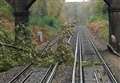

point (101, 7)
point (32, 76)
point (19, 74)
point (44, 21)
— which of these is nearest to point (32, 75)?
point (32, 76)

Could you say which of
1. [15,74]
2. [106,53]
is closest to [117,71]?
[15,74]

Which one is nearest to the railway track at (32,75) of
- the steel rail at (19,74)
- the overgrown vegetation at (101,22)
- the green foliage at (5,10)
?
the steel rail at (19,74)

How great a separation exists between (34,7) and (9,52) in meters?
34.8

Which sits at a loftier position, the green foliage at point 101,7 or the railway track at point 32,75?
the green foliage at point 101,7

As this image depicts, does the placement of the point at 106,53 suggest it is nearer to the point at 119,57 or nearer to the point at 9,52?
the point at 119,57

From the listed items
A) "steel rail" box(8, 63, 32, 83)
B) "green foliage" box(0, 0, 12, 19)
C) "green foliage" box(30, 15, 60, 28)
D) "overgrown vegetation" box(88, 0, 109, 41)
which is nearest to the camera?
"steel rail" box(8, 63, 32, 83)

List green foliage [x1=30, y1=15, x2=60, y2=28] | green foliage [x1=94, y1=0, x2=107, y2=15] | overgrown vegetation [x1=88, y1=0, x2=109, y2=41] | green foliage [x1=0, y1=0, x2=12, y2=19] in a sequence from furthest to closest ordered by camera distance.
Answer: green foliage [x1=94, y1=0, x2=107, y2=15]
green foliage [x1=30, y1=15, x2=60, y2=28]
overgrown vegetation [x1=88, y1=0, x2=109, y2=41]
green foliage [x1=0, y1=0, x2=12, y2=19]

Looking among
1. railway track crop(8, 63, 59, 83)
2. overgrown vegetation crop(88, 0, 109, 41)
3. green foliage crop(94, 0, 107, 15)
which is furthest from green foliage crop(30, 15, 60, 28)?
railway track crop(8, 63, 59, 83)

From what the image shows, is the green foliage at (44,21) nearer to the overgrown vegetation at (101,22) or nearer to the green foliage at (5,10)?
the green foliage at (5,10)

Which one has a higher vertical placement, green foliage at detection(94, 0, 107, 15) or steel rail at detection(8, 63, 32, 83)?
green foliage at detection(94, 0, 107, 15)

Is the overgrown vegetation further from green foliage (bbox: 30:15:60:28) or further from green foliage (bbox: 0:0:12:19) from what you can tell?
green foliage (bbox: 0:0:12:19)

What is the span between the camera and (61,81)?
1848cm

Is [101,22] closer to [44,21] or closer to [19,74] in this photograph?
[44,21]

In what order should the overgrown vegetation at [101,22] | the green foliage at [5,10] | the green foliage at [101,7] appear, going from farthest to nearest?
the green foliage at [101,7] → the overgrown vegetation at [101,22] → the green foliage at [5,10]
